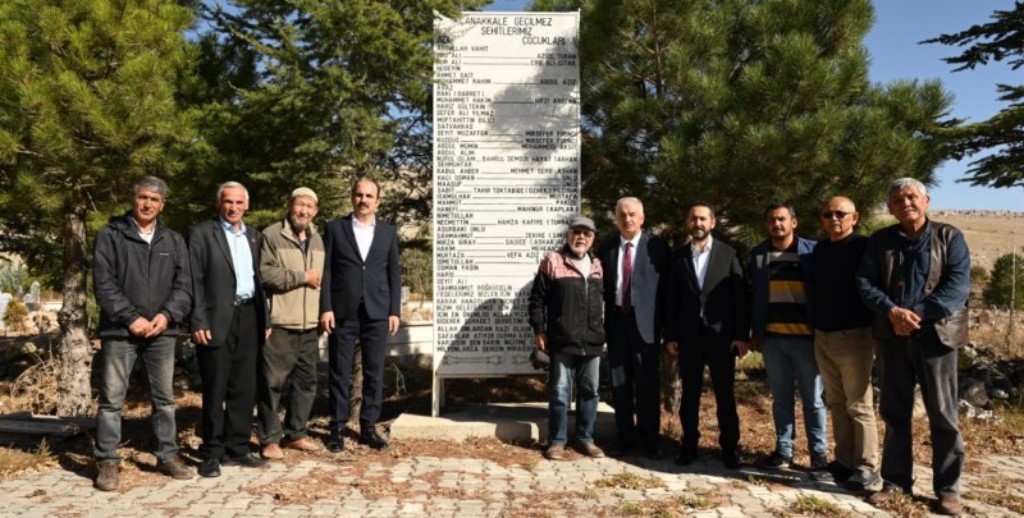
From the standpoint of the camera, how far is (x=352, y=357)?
19.2ft

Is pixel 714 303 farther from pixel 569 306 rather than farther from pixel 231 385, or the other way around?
pixel 231 385

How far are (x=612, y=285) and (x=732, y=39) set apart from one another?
2781 millimetres

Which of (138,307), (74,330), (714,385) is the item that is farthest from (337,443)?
(74,330)

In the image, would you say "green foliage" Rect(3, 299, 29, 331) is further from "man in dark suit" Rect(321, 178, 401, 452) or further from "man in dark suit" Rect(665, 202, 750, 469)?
"man in dark suit" Rect(665, 202, 750, 469)

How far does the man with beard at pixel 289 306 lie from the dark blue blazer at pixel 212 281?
0.33m

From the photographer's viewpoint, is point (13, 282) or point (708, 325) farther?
point (13, 282)

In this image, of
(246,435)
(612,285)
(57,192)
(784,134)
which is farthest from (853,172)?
(57,192)

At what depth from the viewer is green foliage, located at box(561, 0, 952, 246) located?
591 cm

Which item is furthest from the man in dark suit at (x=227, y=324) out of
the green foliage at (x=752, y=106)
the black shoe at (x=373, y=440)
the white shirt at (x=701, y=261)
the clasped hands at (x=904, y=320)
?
the clasped hands at (x=904, y=320)

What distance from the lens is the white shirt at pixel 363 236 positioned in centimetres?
582

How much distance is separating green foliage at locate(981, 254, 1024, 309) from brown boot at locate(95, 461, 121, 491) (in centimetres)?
1839

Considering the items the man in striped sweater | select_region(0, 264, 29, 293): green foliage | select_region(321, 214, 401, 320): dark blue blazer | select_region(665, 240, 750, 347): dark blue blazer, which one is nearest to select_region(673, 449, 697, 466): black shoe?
the man in striped sweater

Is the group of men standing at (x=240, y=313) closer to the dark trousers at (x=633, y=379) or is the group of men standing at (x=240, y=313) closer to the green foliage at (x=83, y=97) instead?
the green foliage at (x=83, y=97)

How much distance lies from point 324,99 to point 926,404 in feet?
17.7
